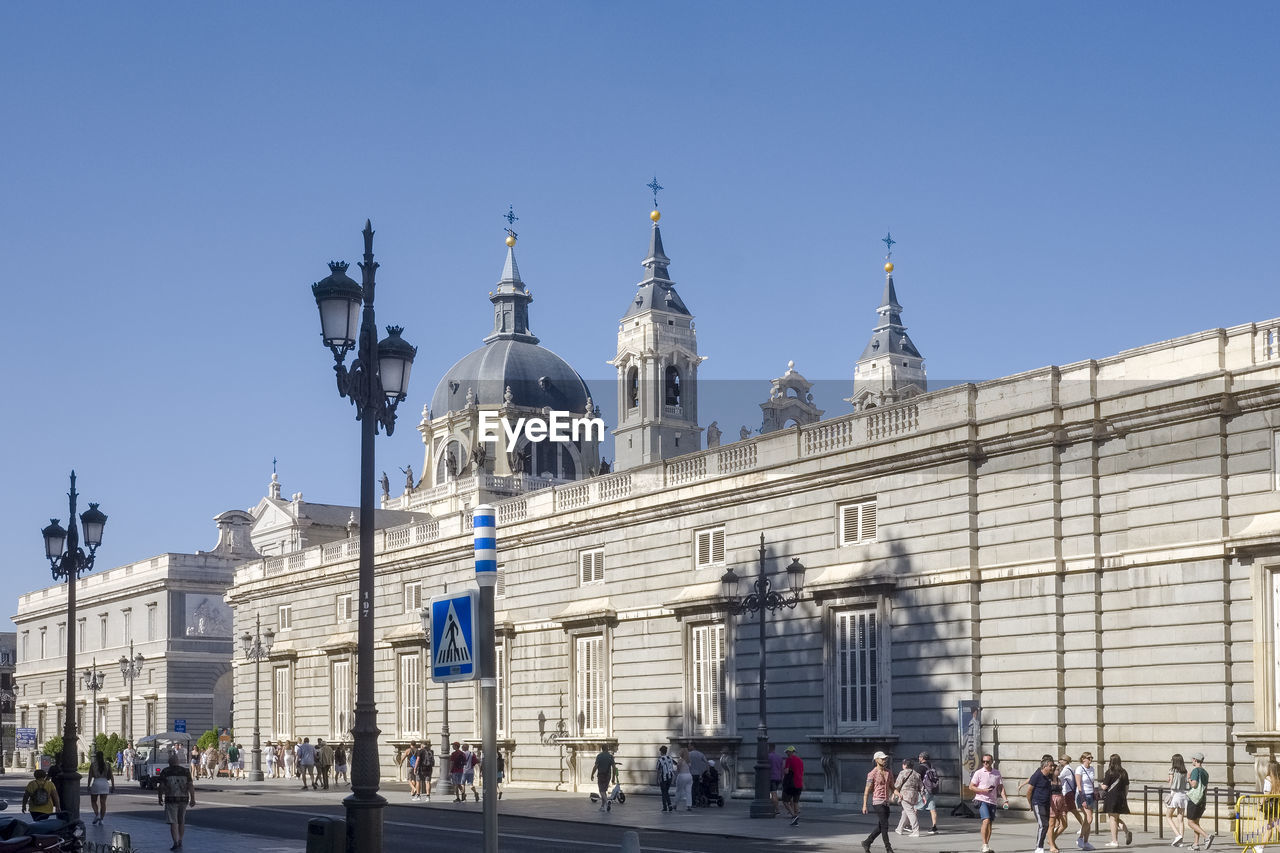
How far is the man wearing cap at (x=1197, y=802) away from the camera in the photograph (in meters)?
24.4

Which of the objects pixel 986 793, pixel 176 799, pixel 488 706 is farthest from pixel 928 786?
pixel 488 706

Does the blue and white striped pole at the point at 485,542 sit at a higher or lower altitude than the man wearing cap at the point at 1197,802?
higher

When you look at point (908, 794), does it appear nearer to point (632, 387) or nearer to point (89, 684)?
point (89, 684)

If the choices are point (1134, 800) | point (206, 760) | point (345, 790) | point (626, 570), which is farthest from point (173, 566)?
point (1134, 800)

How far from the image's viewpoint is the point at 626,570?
43.6m

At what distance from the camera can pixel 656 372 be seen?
103188mm

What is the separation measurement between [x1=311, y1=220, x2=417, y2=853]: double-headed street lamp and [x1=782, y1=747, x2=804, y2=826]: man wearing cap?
1615 cm

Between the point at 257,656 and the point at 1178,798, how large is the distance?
39.7m

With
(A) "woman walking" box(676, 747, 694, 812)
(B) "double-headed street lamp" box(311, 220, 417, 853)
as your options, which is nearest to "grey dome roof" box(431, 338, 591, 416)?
(A) "woman walking" box(676, 747, 694, 812)

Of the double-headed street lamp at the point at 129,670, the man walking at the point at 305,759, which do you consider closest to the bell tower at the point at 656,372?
the double-headed street lamp at the point at 129,670

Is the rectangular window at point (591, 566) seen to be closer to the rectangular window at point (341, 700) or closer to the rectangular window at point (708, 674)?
the rectangular window at point (708, 674)

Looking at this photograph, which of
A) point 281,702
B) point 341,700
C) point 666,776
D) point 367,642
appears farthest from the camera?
point 281,702

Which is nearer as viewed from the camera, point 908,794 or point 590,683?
point 908,794

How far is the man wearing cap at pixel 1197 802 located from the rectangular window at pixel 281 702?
43.3 metres
